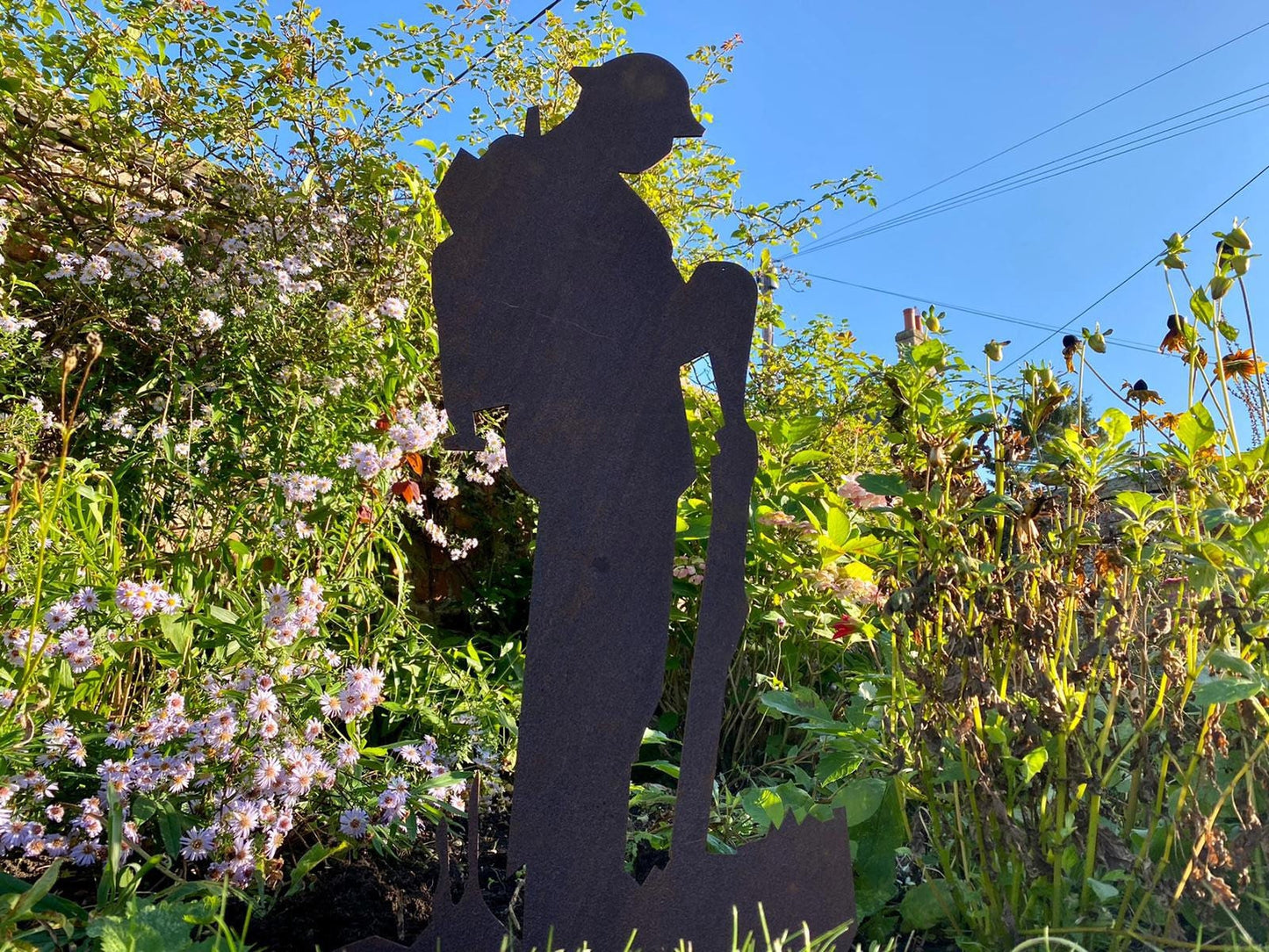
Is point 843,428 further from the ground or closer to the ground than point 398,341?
further from the ground

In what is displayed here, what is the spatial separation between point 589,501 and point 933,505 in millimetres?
626

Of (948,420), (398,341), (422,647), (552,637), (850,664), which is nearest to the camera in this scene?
(552,637)

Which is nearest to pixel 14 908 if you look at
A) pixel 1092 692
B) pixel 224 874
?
pixel 224 874

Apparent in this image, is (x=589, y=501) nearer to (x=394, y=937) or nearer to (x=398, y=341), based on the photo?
(x=394, y=937)

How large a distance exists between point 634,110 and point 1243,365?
3.95 feet

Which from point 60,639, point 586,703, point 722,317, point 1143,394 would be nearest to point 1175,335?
point 1143,394

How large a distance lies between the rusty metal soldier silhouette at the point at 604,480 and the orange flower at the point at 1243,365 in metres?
0.91

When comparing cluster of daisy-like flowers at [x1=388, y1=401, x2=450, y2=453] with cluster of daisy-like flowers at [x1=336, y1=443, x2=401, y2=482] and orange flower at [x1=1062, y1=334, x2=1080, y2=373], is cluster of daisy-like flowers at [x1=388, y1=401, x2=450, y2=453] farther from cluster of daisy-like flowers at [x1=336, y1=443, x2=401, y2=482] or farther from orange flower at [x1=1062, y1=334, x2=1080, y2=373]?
orange flower at [x1=1062, y1=334, x2=1080, y2=373]

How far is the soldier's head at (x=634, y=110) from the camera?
151cm

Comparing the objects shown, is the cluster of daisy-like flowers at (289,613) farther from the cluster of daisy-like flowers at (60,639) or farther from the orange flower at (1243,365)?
the orange flower at (1243,365)

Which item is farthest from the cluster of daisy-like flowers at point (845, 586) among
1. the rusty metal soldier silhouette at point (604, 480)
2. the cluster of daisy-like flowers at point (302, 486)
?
the cluster of daisy-like flowers at point (302, 486)

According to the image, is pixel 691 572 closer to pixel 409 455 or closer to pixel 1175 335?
pixel 409 455

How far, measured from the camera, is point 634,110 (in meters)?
1.52

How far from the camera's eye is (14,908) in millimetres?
1078
